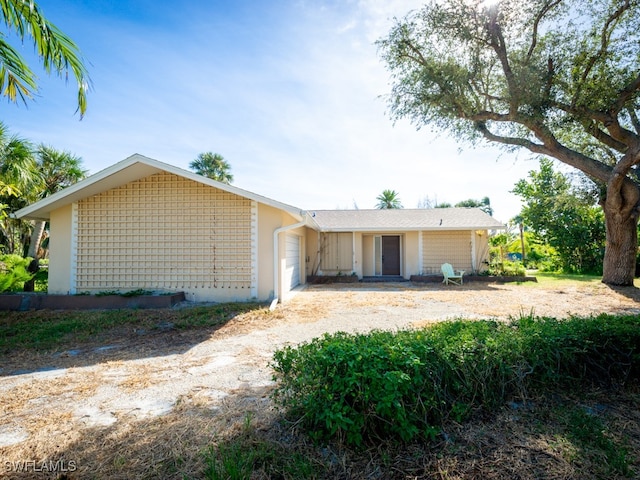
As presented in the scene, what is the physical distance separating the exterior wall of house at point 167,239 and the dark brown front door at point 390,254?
910cm

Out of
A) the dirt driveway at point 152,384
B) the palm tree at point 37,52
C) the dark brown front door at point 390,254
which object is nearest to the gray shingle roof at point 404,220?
the dark brown front door at point 390,254

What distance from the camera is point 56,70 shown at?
5129 mm

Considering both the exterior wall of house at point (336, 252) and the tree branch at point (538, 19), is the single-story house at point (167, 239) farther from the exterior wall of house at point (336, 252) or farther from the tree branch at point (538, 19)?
the tree branch at point (538, 19)

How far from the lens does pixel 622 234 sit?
37.4ft

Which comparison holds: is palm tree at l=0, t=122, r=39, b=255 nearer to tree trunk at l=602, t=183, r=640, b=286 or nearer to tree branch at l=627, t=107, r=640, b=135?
tree branch at l=627, t=107, r=640, b=135

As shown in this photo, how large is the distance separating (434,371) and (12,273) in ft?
35.7

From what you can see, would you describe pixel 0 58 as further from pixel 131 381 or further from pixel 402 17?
pixel 402 17

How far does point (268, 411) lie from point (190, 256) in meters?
7.00

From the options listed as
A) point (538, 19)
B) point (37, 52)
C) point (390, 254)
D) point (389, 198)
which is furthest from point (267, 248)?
point (389, 198)

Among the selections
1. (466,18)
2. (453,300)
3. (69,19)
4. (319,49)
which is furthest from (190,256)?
(466,18)

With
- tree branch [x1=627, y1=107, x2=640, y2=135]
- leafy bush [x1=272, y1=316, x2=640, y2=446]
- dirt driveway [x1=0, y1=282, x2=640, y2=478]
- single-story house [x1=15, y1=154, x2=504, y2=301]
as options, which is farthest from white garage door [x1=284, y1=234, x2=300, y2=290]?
tree branch [x1=627, y1=107, x2=640, y2=135]

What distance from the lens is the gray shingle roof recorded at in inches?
579

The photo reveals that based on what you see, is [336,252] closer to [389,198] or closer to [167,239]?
[167,239]

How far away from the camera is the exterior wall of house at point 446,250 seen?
15.0 m
